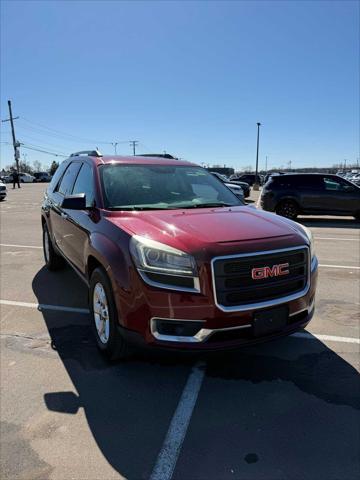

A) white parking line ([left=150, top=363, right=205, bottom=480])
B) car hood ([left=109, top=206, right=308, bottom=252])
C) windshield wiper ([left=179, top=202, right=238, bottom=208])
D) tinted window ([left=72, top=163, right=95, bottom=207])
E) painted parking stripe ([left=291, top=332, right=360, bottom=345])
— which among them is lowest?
white parking line ([left=150, top=363, right=205, bottom=480])

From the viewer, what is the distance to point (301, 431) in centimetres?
266

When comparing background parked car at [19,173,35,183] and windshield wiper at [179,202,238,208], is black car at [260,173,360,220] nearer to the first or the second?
windshield wiper at [179,202,238,208]

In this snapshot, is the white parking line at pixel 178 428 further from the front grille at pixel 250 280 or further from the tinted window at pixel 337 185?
the tinted window at pixel 337 185

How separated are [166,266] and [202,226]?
1.77ft

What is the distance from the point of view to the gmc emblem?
295cm

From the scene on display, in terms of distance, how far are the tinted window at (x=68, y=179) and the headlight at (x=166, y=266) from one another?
2662 mm

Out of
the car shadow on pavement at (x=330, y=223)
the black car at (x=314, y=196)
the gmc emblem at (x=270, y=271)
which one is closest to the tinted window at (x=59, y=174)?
the gmc emblem at (x=270, y=271)

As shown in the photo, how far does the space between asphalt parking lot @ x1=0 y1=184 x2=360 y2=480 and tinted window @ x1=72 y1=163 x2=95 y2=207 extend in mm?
1418

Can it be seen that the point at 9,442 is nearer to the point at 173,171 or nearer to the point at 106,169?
the point at 106,169

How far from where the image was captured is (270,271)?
3012mm

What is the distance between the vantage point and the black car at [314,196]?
1352cm

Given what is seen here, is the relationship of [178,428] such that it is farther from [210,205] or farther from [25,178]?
[25,178]

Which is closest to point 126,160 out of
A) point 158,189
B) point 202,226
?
point 158,189

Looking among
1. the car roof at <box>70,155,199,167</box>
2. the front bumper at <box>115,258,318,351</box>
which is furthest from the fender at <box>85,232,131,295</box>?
the car roof at <box>70,155,199,167</box>
